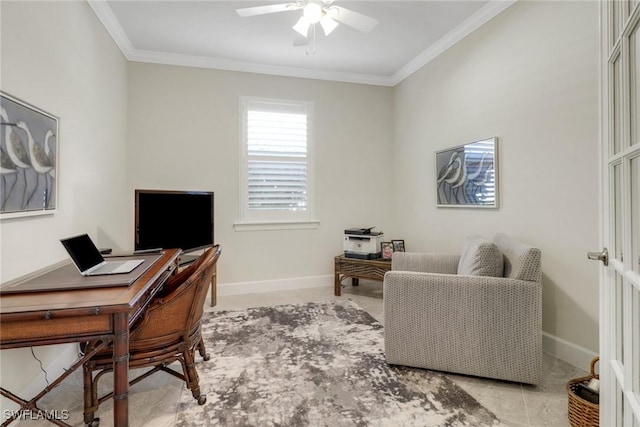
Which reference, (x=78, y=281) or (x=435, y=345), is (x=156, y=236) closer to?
(x=78, y=281)

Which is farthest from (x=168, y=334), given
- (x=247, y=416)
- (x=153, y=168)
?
(x=153, y=168)

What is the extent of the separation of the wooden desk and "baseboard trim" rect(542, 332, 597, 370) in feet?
8.67

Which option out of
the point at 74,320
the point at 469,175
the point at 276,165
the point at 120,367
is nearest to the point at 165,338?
the point at 120,367

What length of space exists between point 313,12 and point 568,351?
115 inches

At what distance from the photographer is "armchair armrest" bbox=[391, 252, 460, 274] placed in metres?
2.70

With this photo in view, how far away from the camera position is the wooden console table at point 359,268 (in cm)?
353

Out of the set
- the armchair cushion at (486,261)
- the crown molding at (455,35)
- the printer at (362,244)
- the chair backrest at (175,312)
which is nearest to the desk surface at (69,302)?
the chair backrest at (175,312)

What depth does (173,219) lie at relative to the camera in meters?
2.98

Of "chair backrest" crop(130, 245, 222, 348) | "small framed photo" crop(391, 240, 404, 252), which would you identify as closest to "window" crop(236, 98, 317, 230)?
"small framed photo" crop(391, 240, 404, 252)

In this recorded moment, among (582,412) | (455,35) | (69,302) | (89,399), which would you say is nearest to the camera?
(69,302)

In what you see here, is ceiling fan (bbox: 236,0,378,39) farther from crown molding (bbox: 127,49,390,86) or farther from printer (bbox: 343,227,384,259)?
printer (bbox: 343,227,384,259)

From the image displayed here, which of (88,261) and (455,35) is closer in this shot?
(88,261)

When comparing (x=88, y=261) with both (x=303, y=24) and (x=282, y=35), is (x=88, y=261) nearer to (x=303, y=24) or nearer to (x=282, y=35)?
(x=303, y=24)

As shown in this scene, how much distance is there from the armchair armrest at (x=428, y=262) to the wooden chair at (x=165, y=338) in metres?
1.77
